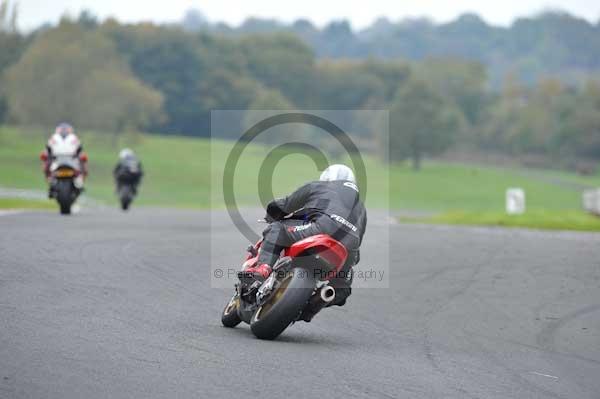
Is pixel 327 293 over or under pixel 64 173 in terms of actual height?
under

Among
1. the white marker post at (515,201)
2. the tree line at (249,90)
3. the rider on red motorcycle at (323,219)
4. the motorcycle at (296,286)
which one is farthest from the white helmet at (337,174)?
the tree line at (249,90)

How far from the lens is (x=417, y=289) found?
13117 millimetres

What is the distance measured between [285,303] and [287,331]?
102 centimetres

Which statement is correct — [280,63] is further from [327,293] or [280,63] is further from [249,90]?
[327,293]

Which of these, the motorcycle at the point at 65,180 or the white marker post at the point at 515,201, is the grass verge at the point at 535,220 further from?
the motorcycle at the point at 65,180

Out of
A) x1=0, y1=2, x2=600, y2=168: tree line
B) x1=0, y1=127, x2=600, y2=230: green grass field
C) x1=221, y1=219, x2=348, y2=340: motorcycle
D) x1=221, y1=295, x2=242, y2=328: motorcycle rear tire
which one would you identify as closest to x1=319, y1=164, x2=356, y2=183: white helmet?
x1=221, y1=219, x2=348, y2=340: motorcycle

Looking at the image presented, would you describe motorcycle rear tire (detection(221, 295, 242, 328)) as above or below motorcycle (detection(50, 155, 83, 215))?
below

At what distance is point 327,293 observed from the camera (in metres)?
8.62

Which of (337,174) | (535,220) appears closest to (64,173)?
(535,220)

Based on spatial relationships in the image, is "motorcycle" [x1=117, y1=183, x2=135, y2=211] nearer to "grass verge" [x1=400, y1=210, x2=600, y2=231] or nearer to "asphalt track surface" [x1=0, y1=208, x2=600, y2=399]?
"grass verge" [x1=400, y1=210, x2=600, y2=231]

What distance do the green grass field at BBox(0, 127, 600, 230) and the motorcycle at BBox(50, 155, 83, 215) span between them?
3833cm

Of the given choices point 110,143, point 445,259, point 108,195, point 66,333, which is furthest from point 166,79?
point 66,333

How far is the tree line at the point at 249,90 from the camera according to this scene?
84.6 m

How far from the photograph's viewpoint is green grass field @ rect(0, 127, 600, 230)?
70.2m
